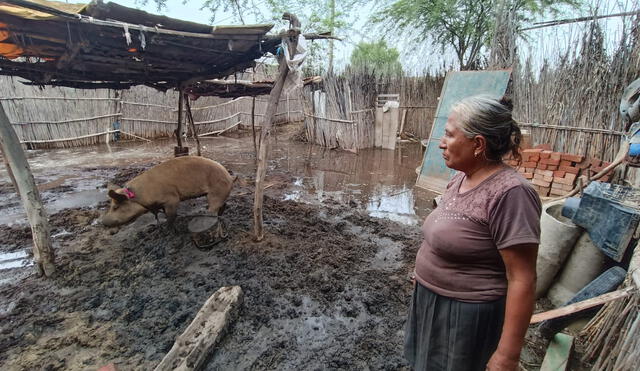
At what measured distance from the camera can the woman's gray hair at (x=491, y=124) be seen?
1315 millimetres

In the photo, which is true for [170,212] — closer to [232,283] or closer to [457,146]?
[232,283]

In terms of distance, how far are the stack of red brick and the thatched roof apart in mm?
4263

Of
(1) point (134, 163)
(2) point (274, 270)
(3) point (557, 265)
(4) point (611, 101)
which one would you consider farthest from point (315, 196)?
(1) point (134, 163)

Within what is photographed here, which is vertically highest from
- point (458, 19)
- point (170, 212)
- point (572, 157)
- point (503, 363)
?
point (458, 19)

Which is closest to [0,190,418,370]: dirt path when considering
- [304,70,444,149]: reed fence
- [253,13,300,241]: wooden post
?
[253,13,300,241]: wooden post

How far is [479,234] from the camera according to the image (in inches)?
50.8

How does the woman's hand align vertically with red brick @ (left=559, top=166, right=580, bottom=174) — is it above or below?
below

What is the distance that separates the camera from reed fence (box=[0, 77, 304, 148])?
10.2 metres

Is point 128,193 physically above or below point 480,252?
below

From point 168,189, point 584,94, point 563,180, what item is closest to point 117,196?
point 168,189

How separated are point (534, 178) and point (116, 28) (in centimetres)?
607

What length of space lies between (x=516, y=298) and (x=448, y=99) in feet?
21.1

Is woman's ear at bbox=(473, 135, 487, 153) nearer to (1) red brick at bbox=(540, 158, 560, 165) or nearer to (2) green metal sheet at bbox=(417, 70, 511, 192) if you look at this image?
(1) red brick at bbox=(540, 158, 560, 165)

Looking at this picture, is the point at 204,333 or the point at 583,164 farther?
the point at 583,164
